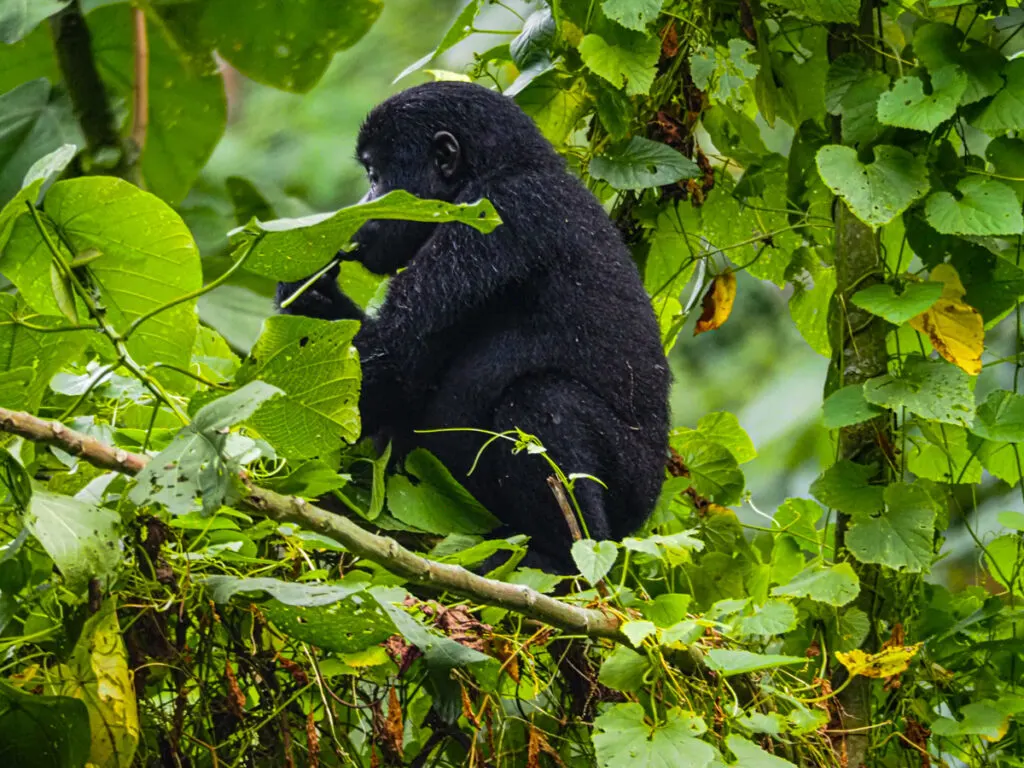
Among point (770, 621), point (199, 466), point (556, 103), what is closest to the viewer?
point (199, 466)

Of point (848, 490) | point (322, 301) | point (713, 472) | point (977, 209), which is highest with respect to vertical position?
point (977, 209)

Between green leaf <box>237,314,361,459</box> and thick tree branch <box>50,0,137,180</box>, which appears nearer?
green leaf <box>237,314,361,459</box>

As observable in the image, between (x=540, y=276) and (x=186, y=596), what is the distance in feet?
2.70

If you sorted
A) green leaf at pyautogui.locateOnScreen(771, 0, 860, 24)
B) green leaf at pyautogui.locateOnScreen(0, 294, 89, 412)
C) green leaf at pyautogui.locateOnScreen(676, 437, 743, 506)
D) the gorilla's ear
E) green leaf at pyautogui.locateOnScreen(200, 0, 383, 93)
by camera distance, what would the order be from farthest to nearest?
green leaf at pyautogui.locateOnScreen(200, 0, 383, 93) < green leaf at pyautogui.locateOnScreen(676, 437, 743, 506) < the gorilla's ear < green leaf at pyautogui.locateOnScreen(771, 0, 860, 24) < green leaf at pyautogui.locateOnScreen(0, 294, 89, 412)

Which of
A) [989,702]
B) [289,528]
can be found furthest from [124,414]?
[989,702]

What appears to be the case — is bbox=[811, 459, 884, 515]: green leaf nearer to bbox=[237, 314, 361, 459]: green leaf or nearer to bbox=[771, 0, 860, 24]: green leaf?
bbox=[771, 0, 860, 24]: green leaf

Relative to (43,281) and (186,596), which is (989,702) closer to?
(186,596)

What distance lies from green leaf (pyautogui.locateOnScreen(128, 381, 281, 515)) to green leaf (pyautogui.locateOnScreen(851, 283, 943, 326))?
93cm

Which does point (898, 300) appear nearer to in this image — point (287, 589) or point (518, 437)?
point (518, 437)

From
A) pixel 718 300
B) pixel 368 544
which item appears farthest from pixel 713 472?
pixel 368 544

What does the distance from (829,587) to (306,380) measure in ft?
2.41

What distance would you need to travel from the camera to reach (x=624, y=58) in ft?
5.92

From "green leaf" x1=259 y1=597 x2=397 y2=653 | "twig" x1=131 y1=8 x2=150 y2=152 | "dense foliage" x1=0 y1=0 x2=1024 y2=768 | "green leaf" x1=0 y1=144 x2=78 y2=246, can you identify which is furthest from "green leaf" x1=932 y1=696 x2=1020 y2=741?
"twig" x1=131 y1=8 x2=150 y2=152

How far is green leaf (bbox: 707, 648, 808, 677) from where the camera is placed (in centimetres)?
112
